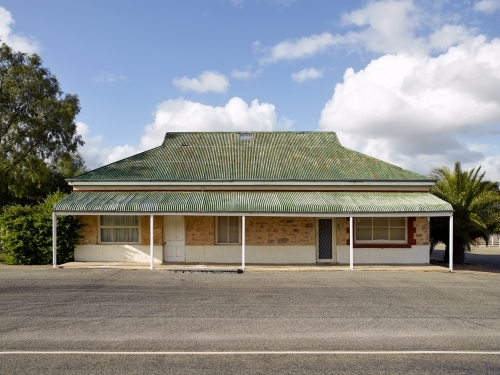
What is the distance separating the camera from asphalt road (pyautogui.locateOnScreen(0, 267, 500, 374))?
662 centimetres

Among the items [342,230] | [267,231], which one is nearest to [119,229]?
[267,231]

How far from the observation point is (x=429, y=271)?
17188 mm

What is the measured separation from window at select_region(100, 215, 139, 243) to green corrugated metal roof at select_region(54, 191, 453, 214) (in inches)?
42.9

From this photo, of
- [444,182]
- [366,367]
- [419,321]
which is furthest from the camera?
[444,182]

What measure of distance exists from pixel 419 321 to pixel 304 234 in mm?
9704

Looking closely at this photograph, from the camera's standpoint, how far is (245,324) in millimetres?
8914

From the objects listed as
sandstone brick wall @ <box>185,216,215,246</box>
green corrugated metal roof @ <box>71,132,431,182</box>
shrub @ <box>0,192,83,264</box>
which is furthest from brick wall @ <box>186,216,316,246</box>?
shrub @ <box>0,192,83,264</box>

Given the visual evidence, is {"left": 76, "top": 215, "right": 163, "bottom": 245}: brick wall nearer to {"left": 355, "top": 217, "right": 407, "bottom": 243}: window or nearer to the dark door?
the dark door

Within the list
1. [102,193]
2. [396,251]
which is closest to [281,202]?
[396,251]

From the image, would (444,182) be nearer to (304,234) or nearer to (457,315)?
(304,234)

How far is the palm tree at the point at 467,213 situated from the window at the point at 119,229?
13.0 metres

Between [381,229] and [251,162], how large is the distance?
636 cm

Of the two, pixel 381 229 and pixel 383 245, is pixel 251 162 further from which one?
pixel 383 245

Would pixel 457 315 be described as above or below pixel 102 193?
below
